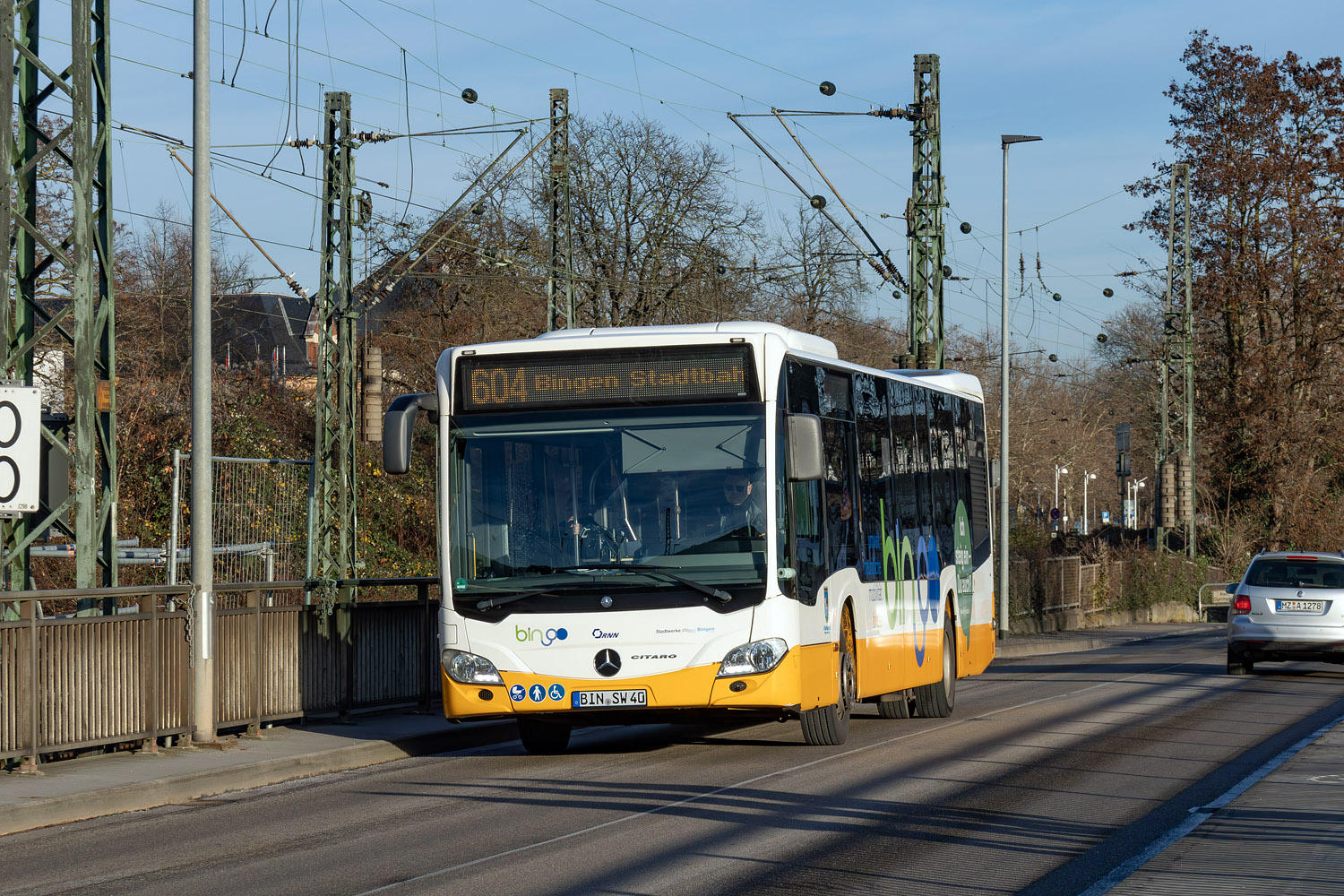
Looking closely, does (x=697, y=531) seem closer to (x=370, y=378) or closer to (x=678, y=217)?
(x=370, y=378)

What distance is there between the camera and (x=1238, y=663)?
24797mm

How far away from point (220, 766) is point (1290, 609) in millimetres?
16065

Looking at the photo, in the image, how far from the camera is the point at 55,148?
1435 centimetres

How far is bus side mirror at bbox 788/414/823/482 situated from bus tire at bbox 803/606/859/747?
1.88 metres

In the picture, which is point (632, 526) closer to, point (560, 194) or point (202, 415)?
point (202, 415)

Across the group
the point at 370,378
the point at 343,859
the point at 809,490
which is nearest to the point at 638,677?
the point at 809,490

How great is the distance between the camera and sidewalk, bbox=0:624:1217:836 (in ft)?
36.2

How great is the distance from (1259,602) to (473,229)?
31.0m

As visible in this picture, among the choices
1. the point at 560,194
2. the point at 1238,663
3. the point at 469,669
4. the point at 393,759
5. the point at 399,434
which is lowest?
the point at 1238,663

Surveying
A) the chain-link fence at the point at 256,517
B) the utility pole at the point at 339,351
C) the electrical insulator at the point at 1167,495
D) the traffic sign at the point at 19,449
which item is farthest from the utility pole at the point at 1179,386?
the traffic sign at the point at 19,449

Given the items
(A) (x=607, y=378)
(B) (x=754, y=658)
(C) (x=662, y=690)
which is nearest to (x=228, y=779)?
(C) (x=662, y=690)

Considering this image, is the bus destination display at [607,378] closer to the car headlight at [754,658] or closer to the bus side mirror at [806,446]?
the bus side mirror at [806,446]

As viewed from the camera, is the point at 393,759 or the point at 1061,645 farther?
the point at 1061,645

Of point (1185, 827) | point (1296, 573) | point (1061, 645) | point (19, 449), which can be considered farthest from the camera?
point (1061, 645)
